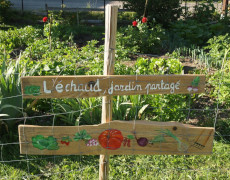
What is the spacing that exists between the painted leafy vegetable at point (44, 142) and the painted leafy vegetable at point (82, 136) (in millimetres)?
162

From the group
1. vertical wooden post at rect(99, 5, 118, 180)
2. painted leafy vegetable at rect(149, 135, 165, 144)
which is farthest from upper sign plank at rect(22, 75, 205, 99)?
painted leafy vegetable at rect(149, 135, 165, 144)

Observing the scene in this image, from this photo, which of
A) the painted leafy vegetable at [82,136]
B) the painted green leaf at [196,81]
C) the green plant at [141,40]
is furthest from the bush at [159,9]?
the painted leafy vegetable at [82,136]

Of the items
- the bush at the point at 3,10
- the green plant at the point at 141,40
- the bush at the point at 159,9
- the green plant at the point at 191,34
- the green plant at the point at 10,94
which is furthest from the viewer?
the bush at the point at 3,10

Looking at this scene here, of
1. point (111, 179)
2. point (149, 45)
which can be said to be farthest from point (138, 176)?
point (149, 45)

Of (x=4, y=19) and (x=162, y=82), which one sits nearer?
(x=162, y=82)

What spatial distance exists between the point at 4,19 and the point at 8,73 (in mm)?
7339

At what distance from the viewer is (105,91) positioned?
7.54 feet

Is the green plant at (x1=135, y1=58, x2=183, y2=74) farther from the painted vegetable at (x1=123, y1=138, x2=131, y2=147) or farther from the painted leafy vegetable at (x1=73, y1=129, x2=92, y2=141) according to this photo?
the painted leafy vegetable at (x1=73, y1=129, x2=92, y2=141)

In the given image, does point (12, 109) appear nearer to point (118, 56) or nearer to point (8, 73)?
point (8, 73)

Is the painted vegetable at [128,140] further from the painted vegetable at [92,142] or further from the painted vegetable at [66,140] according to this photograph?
the painted vegetable at [66,140]

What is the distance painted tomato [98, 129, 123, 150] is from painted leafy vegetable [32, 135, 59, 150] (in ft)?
1.14

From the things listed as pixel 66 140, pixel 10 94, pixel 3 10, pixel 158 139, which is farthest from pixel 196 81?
pixel 3 10

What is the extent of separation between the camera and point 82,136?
2395mm

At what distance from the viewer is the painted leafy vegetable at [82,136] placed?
2.38m
